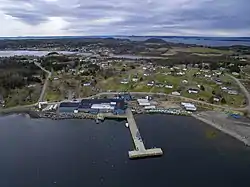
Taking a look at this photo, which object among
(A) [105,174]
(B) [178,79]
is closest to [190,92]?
(B) [178,79]

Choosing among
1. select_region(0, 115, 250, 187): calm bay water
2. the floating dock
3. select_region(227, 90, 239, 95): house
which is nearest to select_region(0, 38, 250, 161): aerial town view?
the floating dock

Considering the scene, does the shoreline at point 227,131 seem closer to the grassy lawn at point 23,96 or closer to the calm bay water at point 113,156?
the calm bay water at point 113,156

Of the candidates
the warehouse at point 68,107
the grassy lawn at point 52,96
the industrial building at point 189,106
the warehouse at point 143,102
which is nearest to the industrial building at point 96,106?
the warehouse at point 68,107

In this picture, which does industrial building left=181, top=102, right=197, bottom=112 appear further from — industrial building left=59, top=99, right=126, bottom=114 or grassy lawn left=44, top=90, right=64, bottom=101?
grassy lawn left=44, top=90, right=64, bottom=101

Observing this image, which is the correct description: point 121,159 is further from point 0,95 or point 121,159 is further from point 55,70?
point 55,70

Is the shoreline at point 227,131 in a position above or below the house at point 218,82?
below
